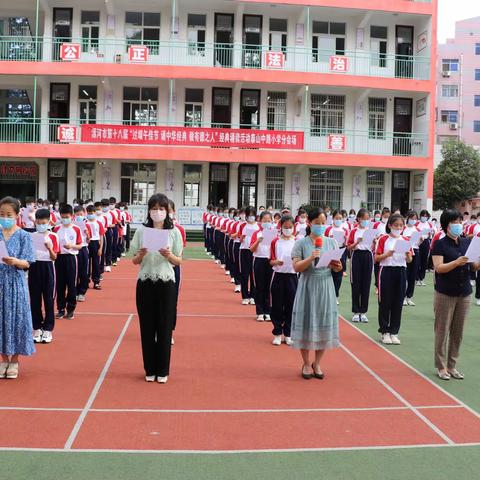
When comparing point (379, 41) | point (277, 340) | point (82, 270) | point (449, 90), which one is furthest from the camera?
point (449, 90)

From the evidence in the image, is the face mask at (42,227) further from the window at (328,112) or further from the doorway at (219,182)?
the window at (328,112)

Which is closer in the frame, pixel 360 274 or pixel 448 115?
pixel 360 274

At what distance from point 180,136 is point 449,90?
35.2 metres

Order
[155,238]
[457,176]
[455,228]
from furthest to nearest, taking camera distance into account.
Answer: [457,176] → [455,228] → [155,238]

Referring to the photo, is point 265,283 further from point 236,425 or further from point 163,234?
point 236,425

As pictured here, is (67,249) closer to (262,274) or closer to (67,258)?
(67,258)

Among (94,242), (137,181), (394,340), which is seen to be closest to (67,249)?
(94,242)

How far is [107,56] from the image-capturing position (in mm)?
27812

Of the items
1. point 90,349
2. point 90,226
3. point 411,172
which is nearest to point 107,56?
point 411,172

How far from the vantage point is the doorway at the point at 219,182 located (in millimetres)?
29062

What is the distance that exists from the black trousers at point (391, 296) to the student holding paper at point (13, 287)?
4.68 meters

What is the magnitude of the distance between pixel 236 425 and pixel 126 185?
24.1 metres

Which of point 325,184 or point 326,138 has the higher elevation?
point 326,138

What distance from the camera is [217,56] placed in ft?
93.6
